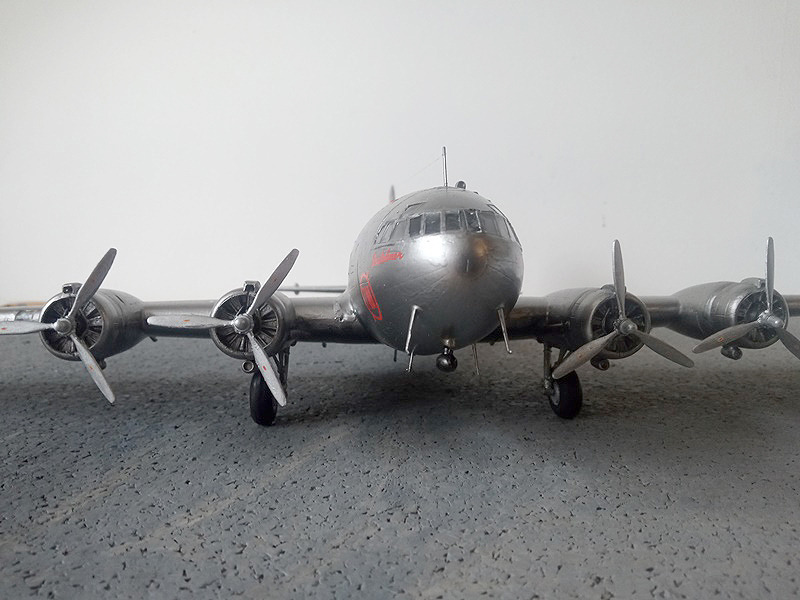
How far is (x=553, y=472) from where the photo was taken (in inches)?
176

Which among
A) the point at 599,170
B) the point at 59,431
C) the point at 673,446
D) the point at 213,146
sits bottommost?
the point at 673,446

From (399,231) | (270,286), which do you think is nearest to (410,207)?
(399,231)

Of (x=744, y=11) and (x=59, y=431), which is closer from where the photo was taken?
(x=59, y=431)

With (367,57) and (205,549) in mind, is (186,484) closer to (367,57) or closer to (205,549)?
(205,549)

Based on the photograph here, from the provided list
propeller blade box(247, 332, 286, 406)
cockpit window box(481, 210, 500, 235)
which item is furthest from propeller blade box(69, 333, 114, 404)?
cockpit window box(481, 210, 500, 235)

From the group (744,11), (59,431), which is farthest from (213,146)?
(744,11)

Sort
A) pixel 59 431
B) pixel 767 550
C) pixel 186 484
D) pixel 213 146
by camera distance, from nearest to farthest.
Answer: pixel 767 550 < pixel 186 484 < pixel 59 431 < pixel 213 146

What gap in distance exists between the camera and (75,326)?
540 cm

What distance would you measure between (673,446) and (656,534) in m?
1.81

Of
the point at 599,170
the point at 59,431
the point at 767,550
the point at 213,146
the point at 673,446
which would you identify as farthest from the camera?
the point at 213,146

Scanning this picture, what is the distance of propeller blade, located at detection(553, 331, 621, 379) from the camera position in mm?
5277

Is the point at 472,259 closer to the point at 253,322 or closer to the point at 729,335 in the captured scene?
the point at 253,322

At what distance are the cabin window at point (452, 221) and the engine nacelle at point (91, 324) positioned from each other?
14.1ft

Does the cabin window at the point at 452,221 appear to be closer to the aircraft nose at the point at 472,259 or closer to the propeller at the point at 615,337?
the aircraft nose at the point at 472,259
